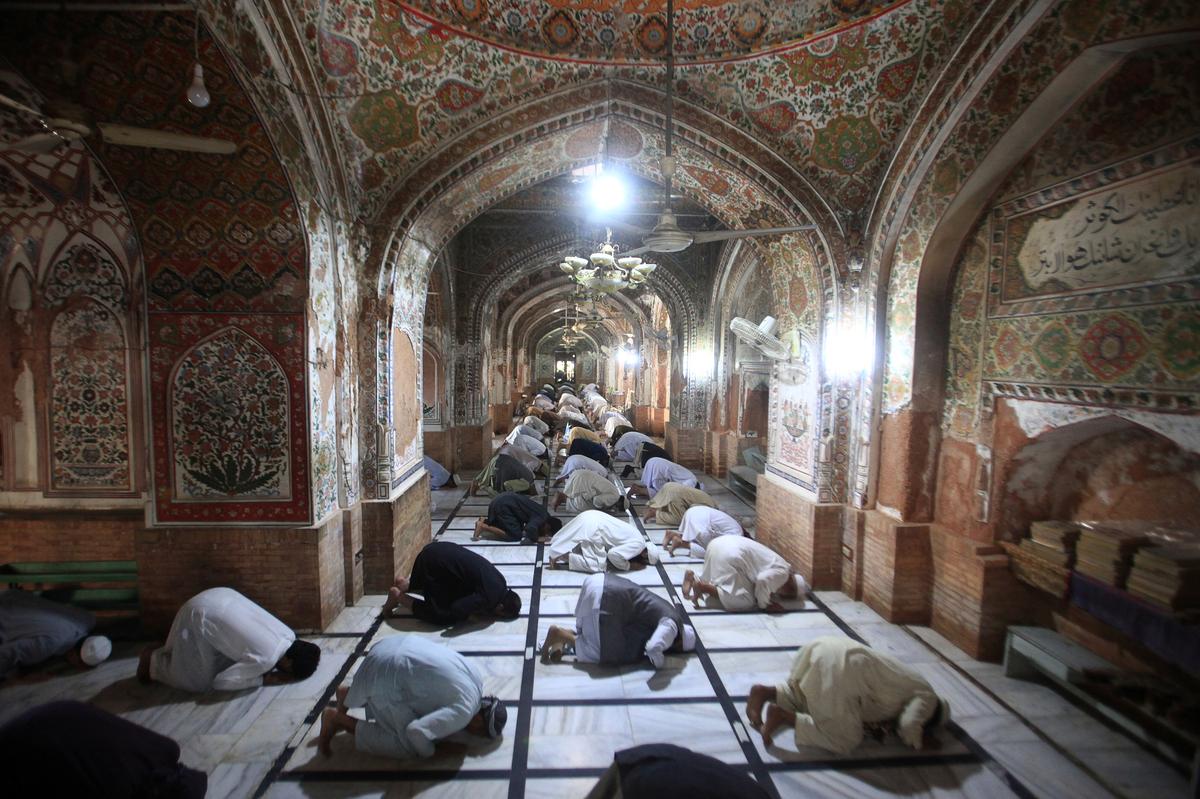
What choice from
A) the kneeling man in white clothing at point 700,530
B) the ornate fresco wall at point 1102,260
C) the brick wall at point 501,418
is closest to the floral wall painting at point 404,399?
the kneeling man in white clothing at point 700,530

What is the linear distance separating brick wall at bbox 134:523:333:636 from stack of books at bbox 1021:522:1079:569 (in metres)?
5.77

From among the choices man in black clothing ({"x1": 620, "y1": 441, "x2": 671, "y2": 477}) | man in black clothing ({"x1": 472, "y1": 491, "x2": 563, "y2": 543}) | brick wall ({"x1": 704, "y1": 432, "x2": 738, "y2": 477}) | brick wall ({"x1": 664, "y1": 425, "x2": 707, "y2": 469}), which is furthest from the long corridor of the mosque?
brick wall ({"x1": 664, "y1": 425, "x2": 707, "y2": 469})

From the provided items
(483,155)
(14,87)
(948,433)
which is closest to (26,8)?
(14,87)

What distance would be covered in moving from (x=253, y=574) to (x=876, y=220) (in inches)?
258

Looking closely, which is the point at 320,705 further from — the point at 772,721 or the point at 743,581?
the point at 743,581

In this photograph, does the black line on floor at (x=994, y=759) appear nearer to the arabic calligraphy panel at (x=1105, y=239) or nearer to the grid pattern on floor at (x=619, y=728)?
the grid pattern on floor at (x=619, y=728)

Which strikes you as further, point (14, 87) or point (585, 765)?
point (14, 87)

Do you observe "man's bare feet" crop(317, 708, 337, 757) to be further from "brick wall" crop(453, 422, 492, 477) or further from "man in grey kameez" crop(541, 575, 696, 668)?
"brick wall" crop(453, 422, 492, 477)

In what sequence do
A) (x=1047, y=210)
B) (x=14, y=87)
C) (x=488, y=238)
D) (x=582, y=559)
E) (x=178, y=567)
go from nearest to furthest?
(x=14, y=87)
(x=1047, y=210)
(x=178, y=567)
(x=582, y=559)
(x=488, y=238)

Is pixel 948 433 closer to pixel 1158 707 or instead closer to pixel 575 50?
pixel 1158 707

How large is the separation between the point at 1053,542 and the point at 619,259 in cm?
487

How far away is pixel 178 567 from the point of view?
4730 mm

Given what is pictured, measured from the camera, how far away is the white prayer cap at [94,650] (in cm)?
437

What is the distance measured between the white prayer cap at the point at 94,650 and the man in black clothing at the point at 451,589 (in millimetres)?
2047
